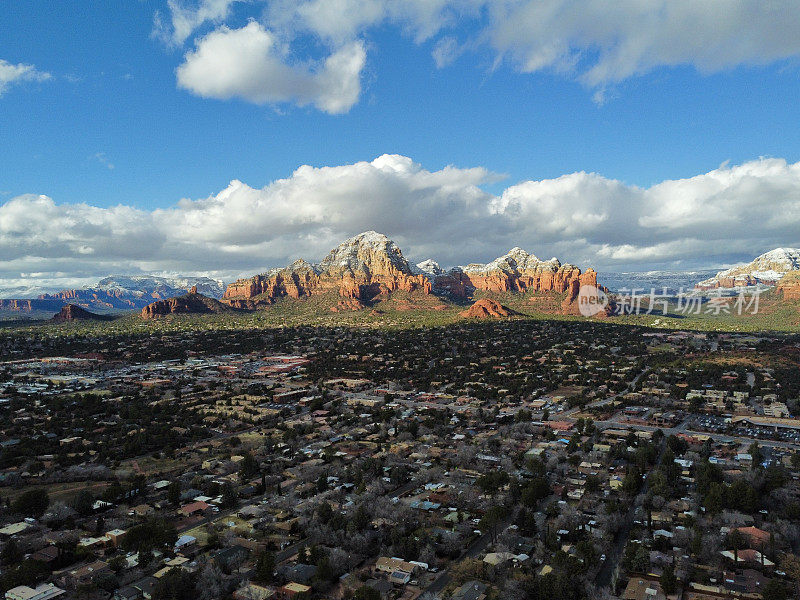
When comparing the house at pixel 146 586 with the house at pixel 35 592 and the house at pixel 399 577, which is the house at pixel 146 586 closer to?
the house at pixel 35 592

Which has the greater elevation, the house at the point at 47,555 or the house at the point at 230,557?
the house at the point at 230,557

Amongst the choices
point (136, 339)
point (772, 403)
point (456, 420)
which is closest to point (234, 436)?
point (456, 420)

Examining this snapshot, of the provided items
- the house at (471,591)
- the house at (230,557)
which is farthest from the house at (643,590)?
the house at (230,557)

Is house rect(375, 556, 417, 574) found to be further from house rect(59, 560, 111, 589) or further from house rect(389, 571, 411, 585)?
house rect(59, 560, 111, 589)

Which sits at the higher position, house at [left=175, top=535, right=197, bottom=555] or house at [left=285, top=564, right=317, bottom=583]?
house at [left=285, top=564, right=317, bottom=583]

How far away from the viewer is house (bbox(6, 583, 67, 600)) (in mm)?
32312

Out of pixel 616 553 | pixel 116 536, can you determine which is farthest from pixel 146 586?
pixel 616 553

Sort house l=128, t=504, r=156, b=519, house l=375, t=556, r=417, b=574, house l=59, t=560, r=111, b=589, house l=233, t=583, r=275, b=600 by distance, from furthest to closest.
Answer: house l=128, t=504, r=156, b=519, house l=375, t=556, r=417, b=574, house l=59, t=560, r=111, b=589, house l=233, t=583, r=275, b=600

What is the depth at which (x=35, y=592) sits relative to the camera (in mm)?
32969

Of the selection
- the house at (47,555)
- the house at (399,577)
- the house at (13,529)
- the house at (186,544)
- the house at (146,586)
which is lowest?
the house at (13,529)

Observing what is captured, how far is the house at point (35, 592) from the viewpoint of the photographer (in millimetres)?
32312

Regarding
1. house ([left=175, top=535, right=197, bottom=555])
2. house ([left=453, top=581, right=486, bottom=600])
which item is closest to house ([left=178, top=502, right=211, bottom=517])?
house ([left=175, top=535, right=197, bottom=555])

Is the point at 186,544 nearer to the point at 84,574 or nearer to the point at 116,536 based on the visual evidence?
the point at 116,536

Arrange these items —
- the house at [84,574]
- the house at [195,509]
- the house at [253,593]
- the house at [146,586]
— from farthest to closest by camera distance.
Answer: the house at [195,509] → the house at [84,574] → the house at [146,586] → the house at [253,593]
